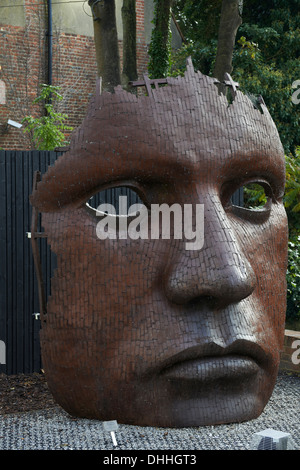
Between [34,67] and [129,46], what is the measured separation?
6.01 m

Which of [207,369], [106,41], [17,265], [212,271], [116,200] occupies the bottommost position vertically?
[17,265]

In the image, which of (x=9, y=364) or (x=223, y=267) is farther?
(x=9, y=364)

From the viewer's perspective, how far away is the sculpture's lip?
4051 millimetres

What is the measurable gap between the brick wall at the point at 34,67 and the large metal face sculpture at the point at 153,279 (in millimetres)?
9342

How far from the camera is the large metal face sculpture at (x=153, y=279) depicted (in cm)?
409

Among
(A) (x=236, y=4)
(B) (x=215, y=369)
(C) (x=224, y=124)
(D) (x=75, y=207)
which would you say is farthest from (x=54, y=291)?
(A) (x=236, y=4)

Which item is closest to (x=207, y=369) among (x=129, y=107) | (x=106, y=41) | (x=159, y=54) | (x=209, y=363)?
(x=209, y=363)

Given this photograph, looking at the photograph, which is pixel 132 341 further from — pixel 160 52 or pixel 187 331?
pixel 160 52

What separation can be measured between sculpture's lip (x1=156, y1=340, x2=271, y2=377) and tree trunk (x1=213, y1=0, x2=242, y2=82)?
450 cm

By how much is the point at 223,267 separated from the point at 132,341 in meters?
0.74

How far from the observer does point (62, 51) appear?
13641 millimetres

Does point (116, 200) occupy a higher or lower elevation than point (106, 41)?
lower

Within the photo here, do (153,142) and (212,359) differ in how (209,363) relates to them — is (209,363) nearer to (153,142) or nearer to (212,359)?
(212,359)

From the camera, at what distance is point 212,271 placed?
13.2 ft
